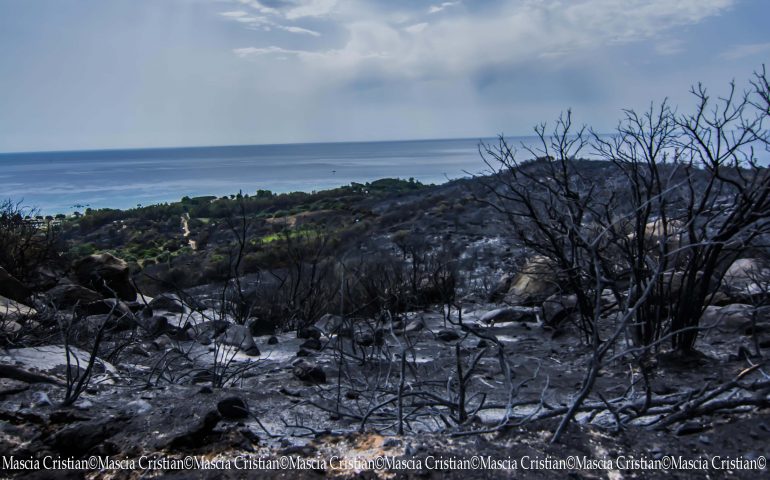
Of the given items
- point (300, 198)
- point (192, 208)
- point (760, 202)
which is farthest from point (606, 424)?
point (300, 198)

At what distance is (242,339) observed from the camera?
501cm

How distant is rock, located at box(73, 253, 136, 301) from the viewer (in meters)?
8.15

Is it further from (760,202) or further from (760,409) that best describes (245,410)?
(760,202)

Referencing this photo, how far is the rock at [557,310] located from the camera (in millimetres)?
5793

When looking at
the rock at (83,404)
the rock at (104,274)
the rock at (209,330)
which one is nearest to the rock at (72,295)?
the rock at (104,274)

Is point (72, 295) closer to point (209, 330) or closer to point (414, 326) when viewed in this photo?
Result: point (209, 330)

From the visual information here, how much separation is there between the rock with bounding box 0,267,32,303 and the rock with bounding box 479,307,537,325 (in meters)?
5.61

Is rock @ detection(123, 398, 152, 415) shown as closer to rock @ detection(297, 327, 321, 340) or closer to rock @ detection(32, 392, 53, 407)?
rock @ detection(32, 392, 53, 407)

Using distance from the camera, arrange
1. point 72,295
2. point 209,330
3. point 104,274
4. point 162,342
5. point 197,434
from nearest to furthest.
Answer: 1. point 197,434
2. point 162,342
3. point 209,330
4. point 72,295
5. point 104,274

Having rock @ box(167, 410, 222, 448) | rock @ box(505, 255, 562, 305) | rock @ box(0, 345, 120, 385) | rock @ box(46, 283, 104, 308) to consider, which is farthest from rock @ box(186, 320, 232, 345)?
rock @ box(505, 255, 562, 305)

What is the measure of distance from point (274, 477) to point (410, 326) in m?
4.03

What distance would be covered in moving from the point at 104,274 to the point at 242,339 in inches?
172

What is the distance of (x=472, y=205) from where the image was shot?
17.0 m

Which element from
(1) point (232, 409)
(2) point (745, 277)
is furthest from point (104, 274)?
(2) point (745, 277)
